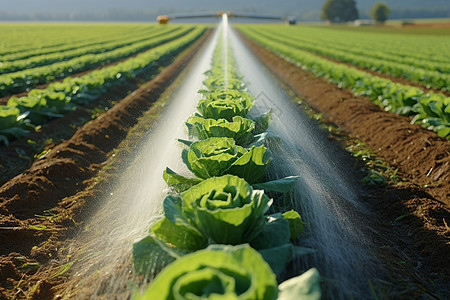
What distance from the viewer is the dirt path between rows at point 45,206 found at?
9.91ft

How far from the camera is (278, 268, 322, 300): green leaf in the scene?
59.9 inches

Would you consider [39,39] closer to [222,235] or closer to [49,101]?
[49,101]

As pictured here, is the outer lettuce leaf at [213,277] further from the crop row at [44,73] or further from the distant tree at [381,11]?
the distant tree at [381,11]

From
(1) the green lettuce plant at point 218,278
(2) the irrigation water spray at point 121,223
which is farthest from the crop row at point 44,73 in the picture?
(1) the green lettuce plant at point 218,278

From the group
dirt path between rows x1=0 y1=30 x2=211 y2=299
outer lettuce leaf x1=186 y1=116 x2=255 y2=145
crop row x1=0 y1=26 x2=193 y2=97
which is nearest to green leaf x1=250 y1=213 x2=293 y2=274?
outer lettuce leaf x1=186 y1=116 x2=255 y2=145

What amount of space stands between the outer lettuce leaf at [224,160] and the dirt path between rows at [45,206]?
4.28 feet

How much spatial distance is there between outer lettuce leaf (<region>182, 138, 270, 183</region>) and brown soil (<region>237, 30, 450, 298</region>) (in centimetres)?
102

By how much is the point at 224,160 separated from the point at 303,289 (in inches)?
44.9

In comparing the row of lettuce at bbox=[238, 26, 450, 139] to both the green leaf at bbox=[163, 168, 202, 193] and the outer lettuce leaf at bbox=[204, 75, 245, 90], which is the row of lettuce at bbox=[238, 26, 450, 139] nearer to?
the outer lettuce leaf at bbox=[204, 75, 245, 90]

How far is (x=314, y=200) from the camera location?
2.90 metres

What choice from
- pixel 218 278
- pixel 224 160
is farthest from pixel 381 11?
pixel 218 278

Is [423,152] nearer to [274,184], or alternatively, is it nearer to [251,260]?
[274,184]

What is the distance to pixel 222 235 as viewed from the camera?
1.98 meters

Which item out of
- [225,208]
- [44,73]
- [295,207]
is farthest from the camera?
[44,73]
